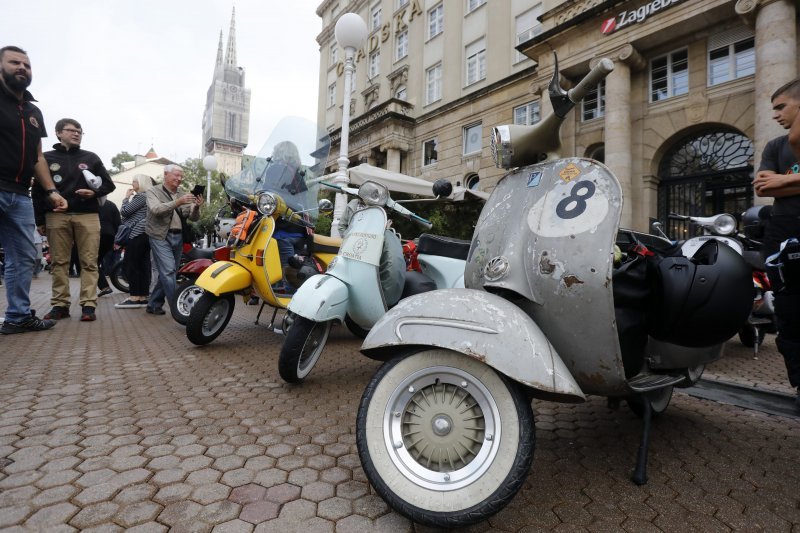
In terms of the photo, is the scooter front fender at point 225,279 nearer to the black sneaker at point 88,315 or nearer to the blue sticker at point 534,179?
the black sneaker at point 88,315

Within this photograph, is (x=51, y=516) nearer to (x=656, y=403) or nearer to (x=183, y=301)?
(x=656, y=403)

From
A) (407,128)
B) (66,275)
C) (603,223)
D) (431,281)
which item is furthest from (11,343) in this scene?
(407,128)

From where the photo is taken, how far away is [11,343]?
3611 mm

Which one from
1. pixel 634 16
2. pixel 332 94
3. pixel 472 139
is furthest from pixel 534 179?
pixel 332 94

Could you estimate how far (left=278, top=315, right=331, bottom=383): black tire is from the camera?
246 centimetres

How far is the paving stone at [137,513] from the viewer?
1.28 meters

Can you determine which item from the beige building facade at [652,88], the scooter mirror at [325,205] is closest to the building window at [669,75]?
the beige building facade at [652,88]

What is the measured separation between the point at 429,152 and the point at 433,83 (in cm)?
342

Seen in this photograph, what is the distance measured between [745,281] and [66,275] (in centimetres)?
595

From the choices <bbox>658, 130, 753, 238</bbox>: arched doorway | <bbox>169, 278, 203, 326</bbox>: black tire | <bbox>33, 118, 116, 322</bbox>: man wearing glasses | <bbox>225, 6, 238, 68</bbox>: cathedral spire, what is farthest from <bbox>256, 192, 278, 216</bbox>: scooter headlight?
<bbox>225, 6, 238, 68</bbox>: cathedral spire

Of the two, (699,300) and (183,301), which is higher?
(699,300)

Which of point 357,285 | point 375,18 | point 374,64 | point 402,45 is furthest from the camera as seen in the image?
point 375,18

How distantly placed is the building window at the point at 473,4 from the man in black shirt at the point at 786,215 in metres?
18.6

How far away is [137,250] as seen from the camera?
5914 mm
